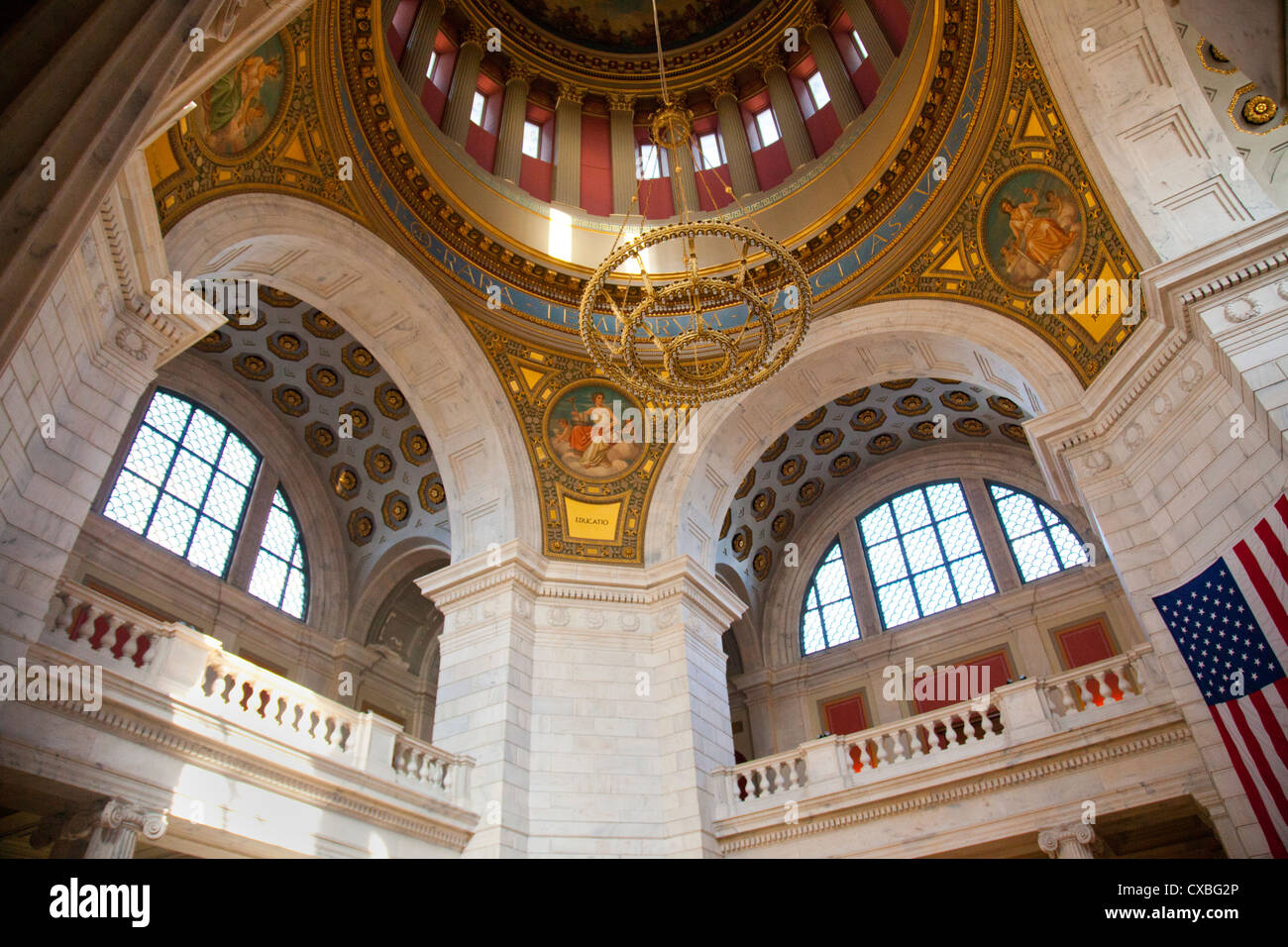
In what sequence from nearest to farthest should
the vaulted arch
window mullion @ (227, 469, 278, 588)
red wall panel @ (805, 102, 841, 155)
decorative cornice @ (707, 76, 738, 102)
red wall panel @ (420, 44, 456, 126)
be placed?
the vaulted arch, window mullion @ (227, 469, 278, 588), red wall panel @ (420, 44, 456, 126), red wall panel @ (805, 102, 841, 155), decorative cornice @ (707, 76, 738, 102)

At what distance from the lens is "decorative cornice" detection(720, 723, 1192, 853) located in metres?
8.64

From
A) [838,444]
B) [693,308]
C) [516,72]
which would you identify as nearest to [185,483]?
[693,308]

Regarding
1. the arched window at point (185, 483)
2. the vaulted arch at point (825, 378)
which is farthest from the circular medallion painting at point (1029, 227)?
the arched window at point (185, 483)

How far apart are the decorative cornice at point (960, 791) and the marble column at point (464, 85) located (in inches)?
417

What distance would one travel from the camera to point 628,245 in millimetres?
8555

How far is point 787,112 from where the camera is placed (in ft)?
48.3

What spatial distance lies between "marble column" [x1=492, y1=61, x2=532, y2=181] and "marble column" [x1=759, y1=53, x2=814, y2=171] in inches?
158

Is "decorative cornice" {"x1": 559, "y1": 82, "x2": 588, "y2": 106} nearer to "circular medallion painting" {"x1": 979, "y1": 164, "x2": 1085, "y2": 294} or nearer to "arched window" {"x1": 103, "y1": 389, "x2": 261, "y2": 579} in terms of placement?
"circular medallion painting" {"x1": 979, "y1": 164, "x2": 1085, "y2": 294}

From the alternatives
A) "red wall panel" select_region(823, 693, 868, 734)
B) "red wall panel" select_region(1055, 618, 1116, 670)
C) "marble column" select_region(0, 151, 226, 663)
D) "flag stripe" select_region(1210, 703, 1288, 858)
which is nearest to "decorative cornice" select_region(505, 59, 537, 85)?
"marble column" select_region(0, 151, 226, 663)

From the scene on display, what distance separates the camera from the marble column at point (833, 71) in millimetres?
13797

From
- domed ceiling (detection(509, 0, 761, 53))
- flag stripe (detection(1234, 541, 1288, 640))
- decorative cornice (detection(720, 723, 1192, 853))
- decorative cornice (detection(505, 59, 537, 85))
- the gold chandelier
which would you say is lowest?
decorative cornice (detection(720, 723, 1192, 853))

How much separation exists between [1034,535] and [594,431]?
24.2 ft
